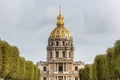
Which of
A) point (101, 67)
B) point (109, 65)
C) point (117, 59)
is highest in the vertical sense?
point (101, 67)

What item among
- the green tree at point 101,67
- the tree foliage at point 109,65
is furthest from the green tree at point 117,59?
the green tree at point 101,67

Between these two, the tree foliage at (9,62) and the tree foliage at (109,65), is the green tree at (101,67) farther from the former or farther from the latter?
the tree foliage at (9,62)

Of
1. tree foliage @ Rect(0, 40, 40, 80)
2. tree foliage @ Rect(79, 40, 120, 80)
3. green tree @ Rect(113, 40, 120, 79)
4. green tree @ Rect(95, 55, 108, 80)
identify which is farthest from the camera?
green tree @ Rect(95, 55, 108, 80)

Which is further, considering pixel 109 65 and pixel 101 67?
pixel 101 67

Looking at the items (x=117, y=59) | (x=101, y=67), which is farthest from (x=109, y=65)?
(x=101, y=67)

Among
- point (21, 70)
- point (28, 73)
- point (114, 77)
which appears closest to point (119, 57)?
point (114, 77)

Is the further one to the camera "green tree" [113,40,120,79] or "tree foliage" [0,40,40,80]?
"tree foliage" [0,40,40,80]

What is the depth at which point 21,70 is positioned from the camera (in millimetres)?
111562

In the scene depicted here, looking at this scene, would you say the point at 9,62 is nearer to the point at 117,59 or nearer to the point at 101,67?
the point at 117,59

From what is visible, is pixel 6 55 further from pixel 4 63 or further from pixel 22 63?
pixel 22 63

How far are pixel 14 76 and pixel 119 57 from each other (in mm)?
23061

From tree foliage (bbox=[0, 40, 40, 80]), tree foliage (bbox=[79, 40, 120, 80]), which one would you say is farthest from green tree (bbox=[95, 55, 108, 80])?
tree foliage (bbox=[0, 40, 40, 80])

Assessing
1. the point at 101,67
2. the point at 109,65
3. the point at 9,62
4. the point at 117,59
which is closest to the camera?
the point at 117,59

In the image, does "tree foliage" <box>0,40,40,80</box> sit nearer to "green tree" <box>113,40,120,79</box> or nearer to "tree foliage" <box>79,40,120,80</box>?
"tree foliage" <box>79,40,120,80</box>
